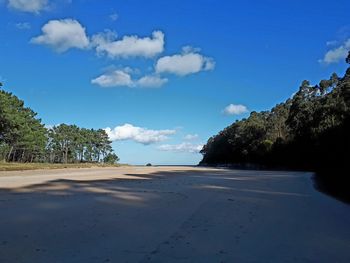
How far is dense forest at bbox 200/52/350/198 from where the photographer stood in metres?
52.1

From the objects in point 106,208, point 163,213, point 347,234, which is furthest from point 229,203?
point 347,234

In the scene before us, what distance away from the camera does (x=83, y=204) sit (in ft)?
49.9

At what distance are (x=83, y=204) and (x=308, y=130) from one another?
59959 mm

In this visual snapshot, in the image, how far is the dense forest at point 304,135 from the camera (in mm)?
52125

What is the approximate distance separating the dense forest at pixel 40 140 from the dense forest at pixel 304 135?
50208 mm

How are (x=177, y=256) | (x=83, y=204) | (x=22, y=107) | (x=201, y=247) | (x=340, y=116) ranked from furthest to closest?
(x=22, y=107), (x=340, y=116), (x=83, y=204), (x=201, y=247), (x=177, y=256)

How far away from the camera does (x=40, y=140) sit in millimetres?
99938

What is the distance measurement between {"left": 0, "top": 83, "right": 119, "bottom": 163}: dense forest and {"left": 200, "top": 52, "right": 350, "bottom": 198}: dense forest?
165 ft

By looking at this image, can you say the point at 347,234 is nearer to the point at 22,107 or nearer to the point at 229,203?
the point at 229,203

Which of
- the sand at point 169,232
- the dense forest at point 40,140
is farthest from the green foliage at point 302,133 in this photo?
the dense forest at point 40,140

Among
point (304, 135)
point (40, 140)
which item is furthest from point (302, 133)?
point (40, 140)

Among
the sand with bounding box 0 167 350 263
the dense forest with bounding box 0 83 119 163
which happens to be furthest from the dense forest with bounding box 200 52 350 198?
the dense forest with bounding box 0 83 119 163

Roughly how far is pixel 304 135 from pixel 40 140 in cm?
6319

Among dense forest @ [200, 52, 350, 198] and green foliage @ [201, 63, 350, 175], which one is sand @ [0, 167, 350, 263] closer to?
dense forest @ [200, 52, 350, 198]
